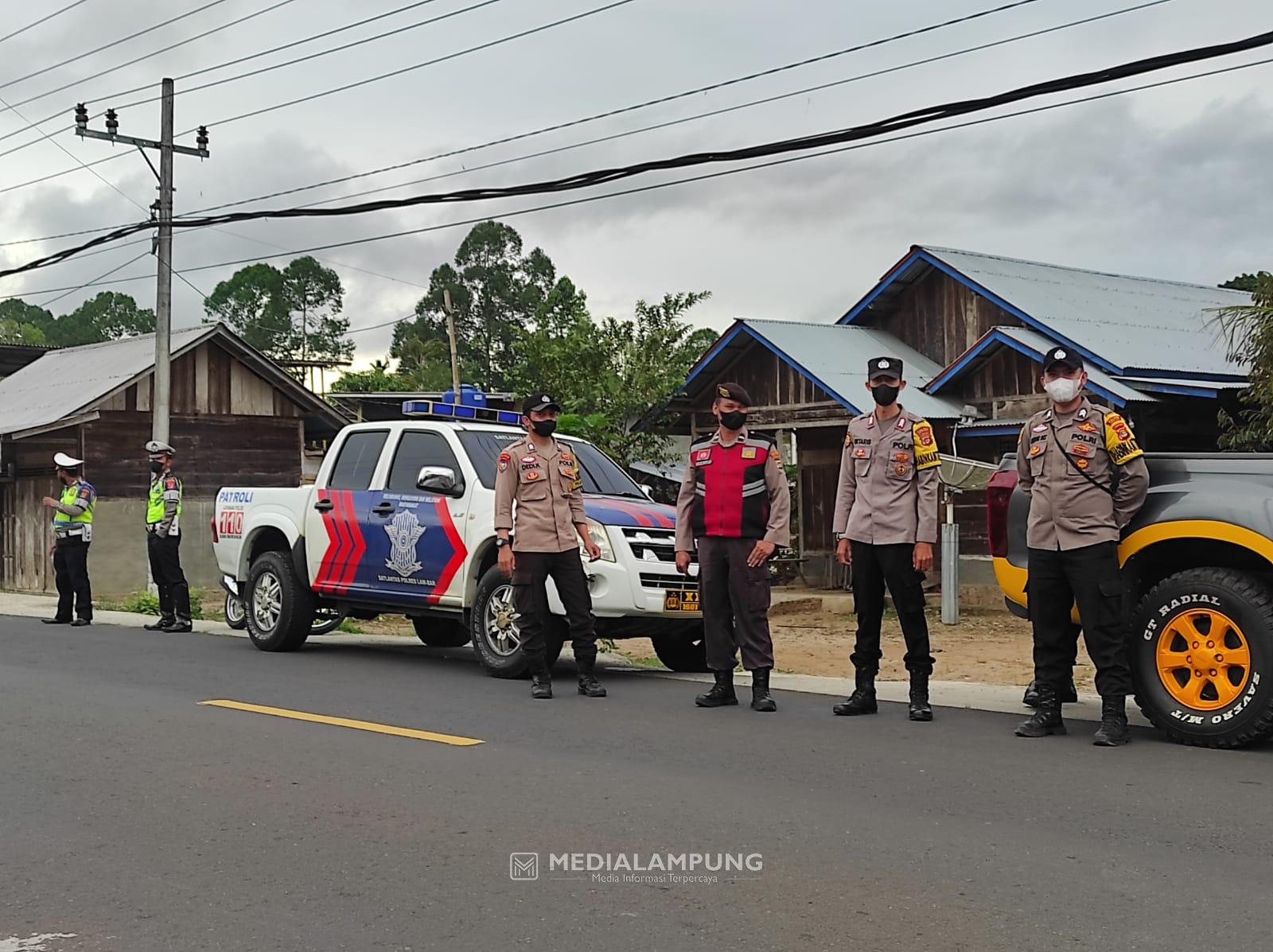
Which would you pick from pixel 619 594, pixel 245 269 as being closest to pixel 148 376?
pixel 619 594

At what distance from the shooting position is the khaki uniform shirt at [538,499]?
9430mm

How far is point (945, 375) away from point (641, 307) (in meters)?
7.75

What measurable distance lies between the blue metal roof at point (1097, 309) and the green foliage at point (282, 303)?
6239 cm

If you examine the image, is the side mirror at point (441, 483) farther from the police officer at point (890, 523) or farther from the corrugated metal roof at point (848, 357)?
the corrugated metal roof at point (848, 357)

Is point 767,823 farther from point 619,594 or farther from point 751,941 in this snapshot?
point 619,594

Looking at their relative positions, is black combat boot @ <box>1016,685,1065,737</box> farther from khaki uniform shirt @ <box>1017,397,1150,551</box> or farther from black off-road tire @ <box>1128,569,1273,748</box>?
khaki uniform shirt @ <box>1017,397,1150,551</box>

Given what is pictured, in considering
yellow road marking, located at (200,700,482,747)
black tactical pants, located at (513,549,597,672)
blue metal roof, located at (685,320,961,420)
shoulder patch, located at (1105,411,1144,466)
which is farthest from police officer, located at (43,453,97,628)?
shoulder patch, located at (1105,411,1144,466)

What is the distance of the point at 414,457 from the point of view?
37.6 ft

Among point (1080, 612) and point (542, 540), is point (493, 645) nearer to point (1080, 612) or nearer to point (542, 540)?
point (542, 540)

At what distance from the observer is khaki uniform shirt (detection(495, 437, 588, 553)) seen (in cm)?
943

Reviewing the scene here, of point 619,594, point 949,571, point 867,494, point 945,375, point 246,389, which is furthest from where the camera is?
point 246,389

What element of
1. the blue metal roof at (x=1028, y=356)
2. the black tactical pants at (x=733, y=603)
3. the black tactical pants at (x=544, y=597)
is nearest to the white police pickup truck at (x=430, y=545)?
the black tactical pants at (x=544, y=597)

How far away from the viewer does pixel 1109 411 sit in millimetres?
7879

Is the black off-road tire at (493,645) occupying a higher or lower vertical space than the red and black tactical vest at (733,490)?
lower
